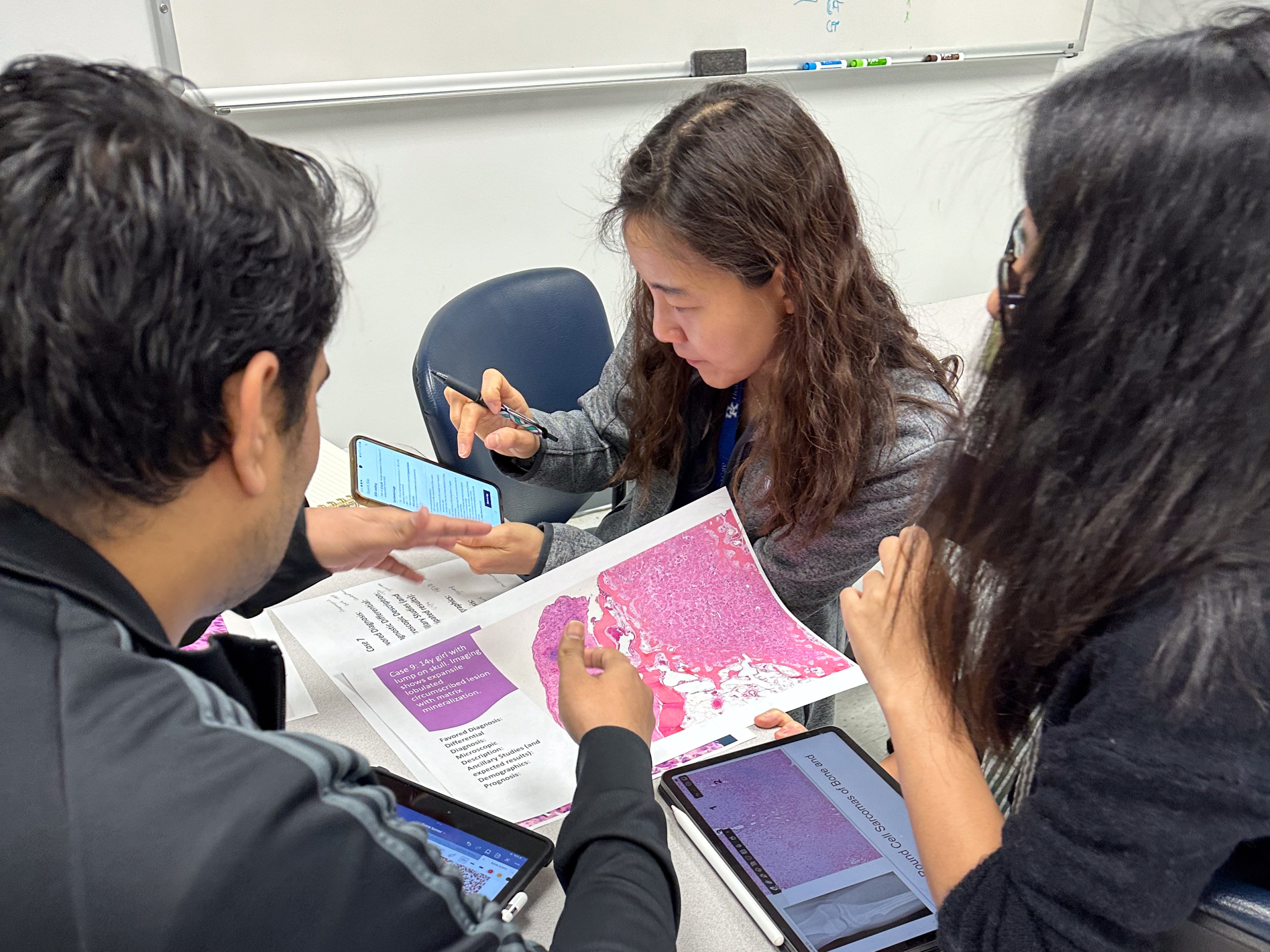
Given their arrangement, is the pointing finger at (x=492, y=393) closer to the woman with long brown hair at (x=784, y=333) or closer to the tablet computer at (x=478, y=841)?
the woman with long brown hair at (x=784, y=333)

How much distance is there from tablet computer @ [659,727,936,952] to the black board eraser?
74.5 inches

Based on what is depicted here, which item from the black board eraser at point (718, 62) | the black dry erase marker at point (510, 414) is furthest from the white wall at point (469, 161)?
the black dry erase marker at point (510, 414)

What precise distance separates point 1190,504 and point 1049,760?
0.18 m

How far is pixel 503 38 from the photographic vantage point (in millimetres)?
2061

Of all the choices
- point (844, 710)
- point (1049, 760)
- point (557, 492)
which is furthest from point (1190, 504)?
point (844, 710)

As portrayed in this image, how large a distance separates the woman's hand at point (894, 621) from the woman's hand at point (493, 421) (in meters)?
0.62

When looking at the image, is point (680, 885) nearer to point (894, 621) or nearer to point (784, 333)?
point (894, 621)

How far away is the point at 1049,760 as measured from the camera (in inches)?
22.5

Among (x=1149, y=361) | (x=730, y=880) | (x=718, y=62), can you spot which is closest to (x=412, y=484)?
(x=730, y=880)

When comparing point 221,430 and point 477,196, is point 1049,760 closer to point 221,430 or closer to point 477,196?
point 221,430

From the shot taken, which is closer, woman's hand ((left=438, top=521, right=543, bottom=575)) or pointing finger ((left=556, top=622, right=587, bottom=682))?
pointing finger ((left=556, top=622, right=587, bottom=682))

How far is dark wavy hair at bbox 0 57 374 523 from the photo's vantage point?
1.44ft

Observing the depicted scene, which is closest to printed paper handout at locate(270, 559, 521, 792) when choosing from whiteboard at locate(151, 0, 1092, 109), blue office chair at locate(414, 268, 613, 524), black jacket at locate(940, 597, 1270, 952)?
blue office chair at locate(414, 268, 613, 524)

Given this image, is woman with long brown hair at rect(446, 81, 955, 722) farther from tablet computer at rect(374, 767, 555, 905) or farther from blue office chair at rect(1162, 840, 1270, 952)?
blue office chair at rect(1162, 840, 1270, 952)
